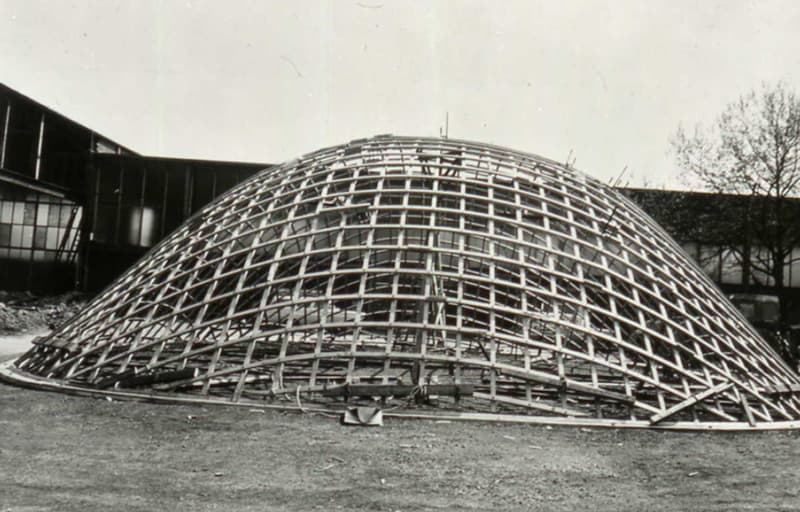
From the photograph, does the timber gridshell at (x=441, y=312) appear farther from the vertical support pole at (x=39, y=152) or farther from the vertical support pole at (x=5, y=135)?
the vertical support pole at (x=39, y=152)

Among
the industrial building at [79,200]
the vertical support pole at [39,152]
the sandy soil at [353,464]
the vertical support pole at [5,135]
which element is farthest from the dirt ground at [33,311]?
the sandy soil at [353,464]

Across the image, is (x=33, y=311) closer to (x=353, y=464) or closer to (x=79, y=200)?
(x=79, y=200)

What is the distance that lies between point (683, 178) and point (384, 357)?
22.9 m

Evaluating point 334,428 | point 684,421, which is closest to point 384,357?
point 334,428

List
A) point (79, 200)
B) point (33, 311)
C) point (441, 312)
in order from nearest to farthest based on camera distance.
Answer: point (441, 312) < point (33, 311) < point (79, 200)

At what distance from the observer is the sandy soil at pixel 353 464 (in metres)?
6.36

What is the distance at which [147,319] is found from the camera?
36.8ft

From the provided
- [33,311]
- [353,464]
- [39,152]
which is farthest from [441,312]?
[39,152]

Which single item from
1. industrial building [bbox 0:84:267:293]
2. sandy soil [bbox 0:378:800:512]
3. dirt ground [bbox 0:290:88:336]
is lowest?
sandy soil [bbox 0:378:800:512]

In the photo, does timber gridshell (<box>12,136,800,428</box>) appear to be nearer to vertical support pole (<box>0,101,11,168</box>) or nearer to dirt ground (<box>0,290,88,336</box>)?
dirt ground (<box>0,290,88,336</box>)

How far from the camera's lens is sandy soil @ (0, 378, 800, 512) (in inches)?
250

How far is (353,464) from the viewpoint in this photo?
7488 mm

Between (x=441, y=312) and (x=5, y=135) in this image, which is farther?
(x=5, y=135)

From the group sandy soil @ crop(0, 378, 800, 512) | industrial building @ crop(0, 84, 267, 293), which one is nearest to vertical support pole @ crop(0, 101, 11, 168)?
industrial building @ crop(0, 84, 267, 293)
